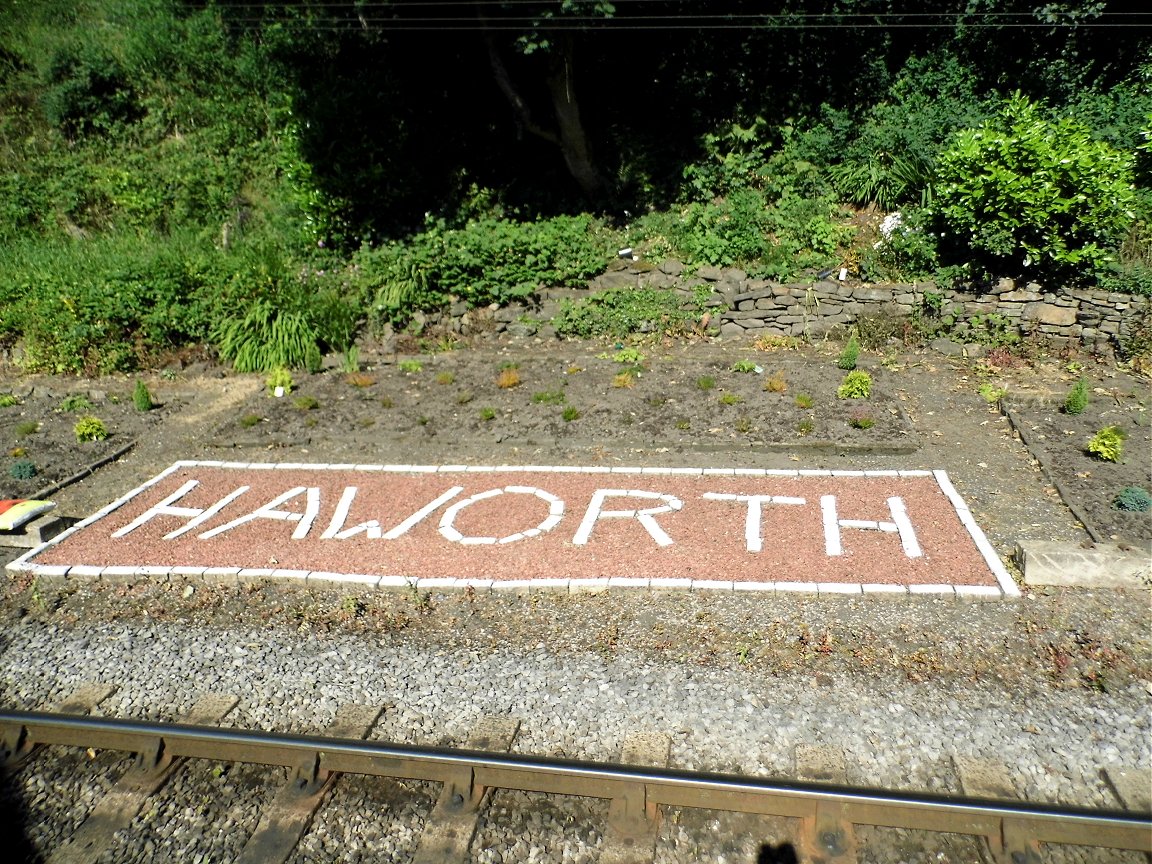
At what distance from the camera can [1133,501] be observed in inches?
259

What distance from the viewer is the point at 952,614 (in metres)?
5.48

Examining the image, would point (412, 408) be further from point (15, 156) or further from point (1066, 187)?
point (15, 156)

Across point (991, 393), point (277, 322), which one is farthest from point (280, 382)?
point (991, 393)

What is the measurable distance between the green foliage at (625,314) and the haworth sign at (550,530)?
394cm

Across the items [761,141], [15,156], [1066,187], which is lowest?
[1066,187]

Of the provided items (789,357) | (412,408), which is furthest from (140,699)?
(789,357)

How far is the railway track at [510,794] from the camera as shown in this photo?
3.75 metres

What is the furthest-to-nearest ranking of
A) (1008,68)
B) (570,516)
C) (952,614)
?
(1008,68), (570,516), (952,614)

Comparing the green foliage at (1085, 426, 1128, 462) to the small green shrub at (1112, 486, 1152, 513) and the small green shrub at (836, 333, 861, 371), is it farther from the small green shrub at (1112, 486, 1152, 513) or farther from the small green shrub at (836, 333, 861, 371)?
the small green shrub at (836, 333, 861, 371)

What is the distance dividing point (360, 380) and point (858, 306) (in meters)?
6.67

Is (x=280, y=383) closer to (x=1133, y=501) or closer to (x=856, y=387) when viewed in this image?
(x=856, y=387)

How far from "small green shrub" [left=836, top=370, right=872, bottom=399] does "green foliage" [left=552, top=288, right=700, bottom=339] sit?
2819 millimetres

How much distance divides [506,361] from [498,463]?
2796 mm

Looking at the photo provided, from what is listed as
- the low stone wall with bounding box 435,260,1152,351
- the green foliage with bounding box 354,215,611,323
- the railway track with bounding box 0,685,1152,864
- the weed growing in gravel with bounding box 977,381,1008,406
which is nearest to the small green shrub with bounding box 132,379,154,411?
the green foliage with bounding box 354,215,611,323
